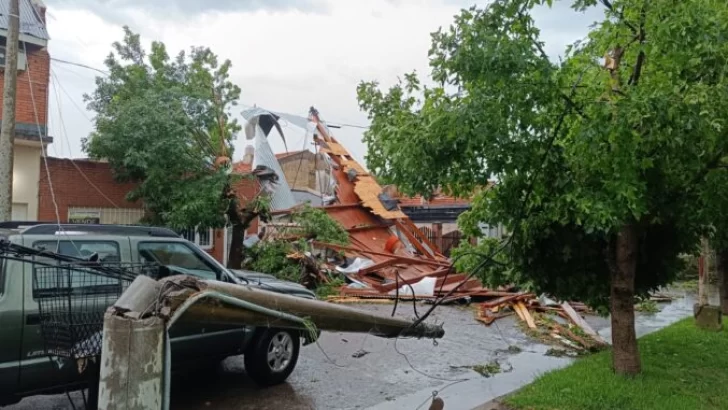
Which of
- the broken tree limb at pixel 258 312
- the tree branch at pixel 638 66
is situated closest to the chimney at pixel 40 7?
the tree branch at pixel 638 66

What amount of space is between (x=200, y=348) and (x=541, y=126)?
453 cm

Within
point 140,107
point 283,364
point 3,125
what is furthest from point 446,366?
point 140,107

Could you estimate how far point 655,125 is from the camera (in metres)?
4.96

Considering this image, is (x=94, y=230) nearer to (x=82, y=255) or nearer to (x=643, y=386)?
(x=82, y=255)

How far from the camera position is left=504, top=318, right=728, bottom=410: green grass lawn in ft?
19.9

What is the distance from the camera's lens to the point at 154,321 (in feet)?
6.97

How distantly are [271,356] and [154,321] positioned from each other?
18.0ft

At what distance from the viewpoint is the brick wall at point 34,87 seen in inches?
546

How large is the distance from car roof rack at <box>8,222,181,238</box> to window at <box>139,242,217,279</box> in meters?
0.15

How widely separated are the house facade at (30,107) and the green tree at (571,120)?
1088cm

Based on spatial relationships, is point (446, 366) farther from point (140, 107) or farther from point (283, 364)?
point (140, 107)

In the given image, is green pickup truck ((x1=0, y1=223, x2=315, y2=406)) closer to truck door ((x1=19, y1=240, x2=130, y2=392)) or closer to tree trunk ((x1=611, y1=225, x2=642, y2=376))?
truck door ((x1=19, y1=240, x2=130, y2=392))

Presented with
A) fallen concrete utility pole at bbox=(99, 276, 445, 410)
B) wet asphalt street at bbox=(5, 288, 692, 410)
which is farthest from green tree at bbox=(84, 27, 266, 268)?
fallen concrete utility pole at bbox=(99, 276, 445, 410)

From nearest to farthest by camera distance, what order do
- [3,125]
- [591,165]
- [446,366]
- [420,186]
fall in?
[591,165] → [420,186] → [446,366] → [3,125]
